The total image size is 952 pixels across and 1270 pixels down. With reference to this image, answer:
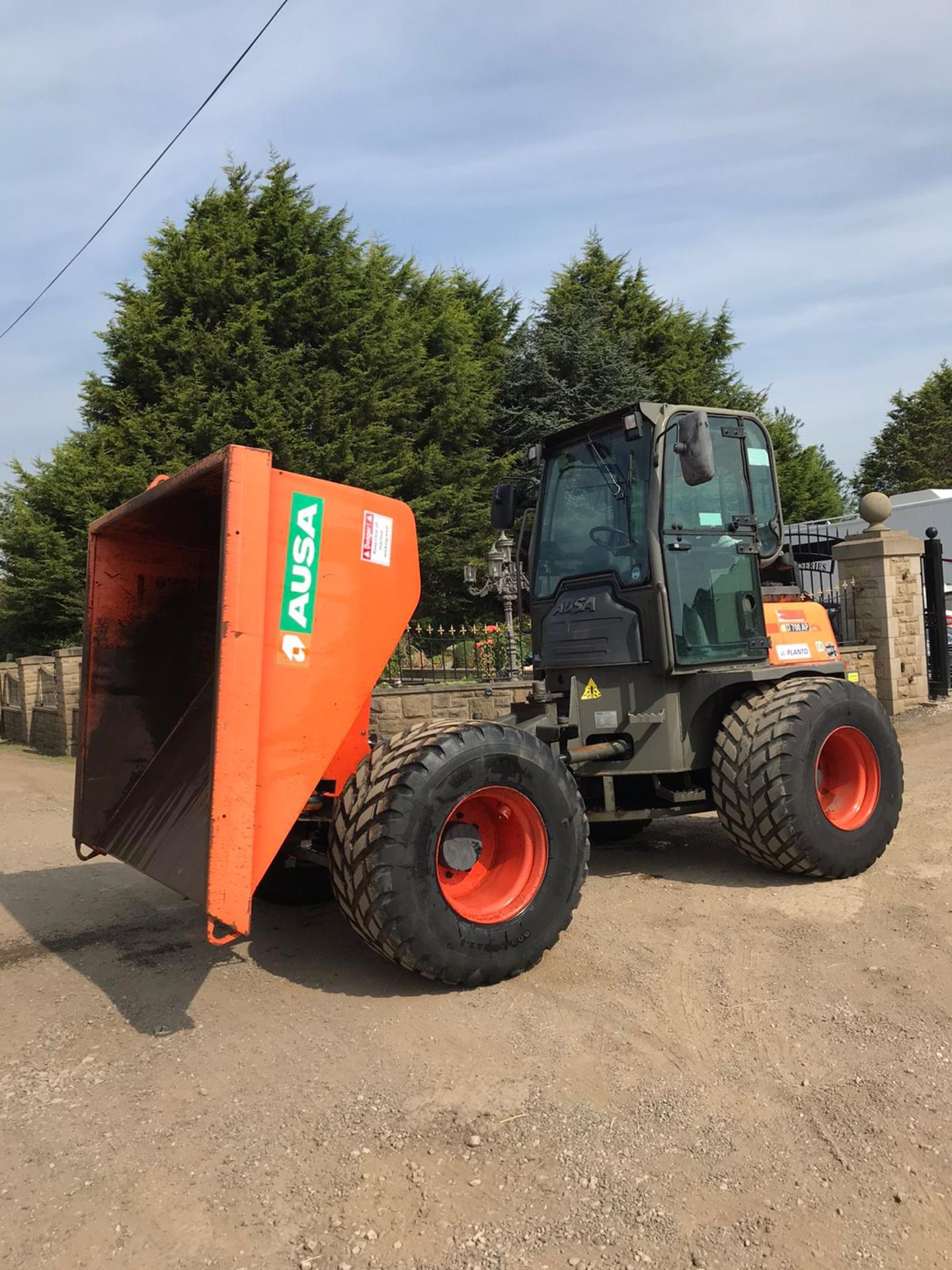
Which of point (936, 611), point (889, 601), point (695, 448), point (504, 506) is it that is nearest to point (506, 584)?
point (889, 601)

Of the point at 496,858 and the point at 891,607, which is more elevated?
the point at 891,607

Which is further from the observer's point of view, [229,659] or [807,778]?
[807,778]

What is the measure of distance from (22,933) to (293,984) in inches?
69.2

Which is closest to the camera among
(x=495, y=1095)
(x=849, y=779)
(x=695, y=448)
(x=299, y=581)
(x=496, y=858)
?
(x=495, y=1095)

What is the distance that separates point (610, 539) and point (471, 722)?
1.90 metres

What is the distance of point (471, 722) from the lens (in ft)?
12.9

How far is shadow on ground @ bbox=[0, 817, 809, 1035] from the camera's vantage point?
3.90 meters

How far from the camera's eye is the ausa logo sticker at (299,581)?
3508 mm

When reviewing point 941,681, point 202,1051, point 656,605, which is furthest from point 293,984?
point 941,681

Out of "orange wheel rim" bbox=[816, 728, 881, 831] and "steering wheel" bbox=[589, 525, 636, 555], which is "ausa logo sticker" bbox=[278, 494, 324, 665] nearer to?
"steering wheel" bbox=[589, 525, 636, 555]

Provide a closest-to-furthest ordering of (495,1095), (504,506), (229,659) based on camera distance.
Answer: (495,1095) < (229,659) < (504,506)

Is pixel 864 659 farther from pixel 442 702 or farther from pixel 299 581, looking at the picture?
pixel 299 581

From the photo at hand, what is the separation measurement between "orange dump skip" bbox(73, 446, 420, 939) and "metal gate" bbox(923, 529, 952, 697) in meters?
9.40

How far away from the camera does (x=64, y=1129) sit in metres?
2.86
